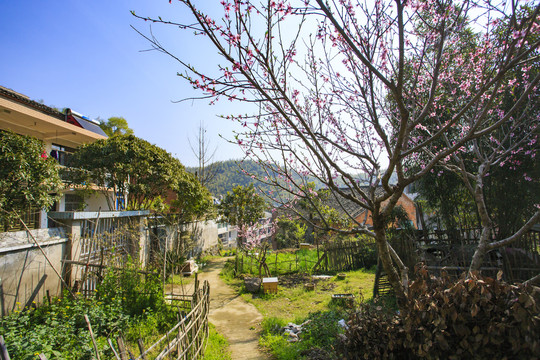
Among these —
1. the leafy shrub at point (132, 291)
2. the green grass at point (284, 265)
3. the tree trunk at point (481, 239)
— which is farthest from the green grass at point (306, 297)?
the tree trunk at point (481, 239)

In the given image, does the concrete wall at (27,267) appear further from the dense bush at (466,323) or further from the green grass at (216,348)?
the dense bush at (466,323)

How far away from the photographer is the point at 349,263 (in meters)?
11.5

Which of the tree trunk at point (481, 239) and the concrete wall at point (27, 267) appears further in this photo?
the concrete wall at point (27, 267)

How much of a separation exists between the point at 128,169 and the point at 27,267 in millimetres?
5748

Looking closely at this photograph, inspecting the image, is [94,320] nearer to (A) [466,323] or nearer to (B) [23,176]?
(B) [23,176]

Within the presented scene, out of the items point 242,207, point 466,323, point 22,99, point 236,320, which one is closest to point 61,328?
point 236,320

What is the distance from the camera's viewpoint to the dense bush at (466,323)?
66.3 inches

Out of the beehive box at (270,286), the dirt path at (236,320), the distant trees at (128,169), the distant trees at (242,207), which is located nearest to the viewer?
the dirt path at (236,320)

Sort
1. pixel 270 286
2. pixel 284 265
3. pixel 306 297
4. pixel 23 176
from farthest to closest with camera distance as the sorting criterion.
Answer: pixel 284 265 → pixel 270 286 → pixel 306 297 → pixel 23 176

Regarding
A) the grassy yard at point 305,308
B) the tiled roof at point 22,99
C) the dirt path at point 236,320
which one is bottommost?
the dirt path at point 236,320

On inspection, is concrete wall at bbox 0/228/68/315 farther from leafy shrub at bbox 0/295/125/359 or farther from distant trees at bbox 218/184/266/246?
distant trees at bbox 218/184/266/246

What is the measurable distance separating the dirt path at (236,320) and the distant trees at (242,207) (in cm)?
420

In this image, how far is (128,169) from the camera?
10602 mm

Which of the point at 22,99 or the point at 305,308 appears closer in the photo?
the point at 305,308
